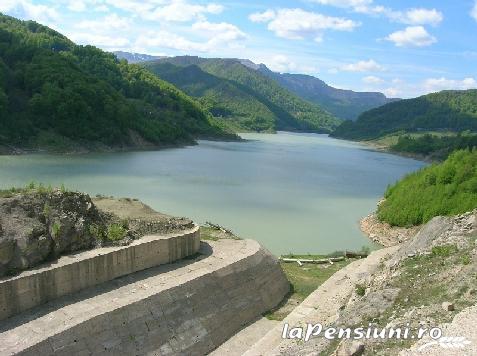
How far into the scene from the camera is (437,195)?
122ft

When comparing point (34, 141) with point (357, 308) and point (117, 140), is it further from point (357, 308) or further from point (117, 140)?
point (357, 308)

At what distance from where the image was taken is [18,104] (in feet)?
234

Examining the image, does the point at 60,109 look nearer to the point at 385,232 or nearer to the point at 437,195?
the point at 385,232

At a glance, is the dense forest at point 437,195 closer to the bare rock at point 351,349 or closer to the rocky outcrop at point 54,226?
the rocky outcrop at point 54,226

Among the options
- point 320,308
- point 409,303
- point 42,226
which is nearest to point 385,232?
point 320,308

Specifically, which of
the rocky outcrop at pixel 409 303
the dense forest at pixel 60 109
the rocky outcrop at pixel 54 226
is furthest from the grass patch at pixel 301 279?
the dense forest at pixel 60 109

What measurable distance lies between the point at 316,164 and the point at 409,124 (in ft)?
313

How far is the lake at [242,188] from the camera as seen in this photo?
3378 centimetres

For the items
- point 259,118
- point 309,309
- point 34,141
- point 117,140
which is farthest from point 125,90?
point 309,309

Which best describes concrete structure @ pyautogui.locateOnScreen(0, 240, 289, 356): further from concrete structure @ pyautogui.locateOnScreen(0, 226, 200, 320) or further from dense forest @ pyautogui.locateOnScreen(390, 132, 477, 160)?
dense forest @ pyautogui.locateOnScreen(390, 132, 477, 160)

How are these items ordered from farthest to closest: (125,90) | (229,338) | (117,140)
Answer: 1. (125,90)
2. (117,140)
3. (229,338)

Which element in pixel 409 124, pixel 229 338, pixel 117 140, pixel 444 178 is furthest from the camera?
pixel 409 124

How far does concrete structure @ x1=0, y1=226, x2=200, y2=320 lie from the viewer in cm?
1236

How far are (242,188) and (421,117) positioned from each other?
130 meters
